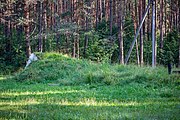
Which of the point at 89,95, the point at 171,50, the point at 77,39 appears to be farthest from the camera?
the point at 77,39

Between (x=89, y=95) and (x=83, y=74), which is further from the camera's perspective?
(x=83, y=74)

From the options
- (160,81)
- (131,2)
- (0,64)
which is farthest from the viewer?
(131,2)

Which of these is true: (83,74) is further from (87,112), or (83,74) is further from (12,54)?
(12,54)

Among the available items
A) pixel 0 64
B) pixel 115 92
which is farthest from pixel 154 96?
pixel 0 64

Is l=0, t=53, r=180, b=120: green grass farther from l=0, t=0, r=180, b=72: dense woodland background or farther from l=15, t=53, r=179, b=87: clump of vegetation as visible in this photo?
l=0, t=0, r=180, b=72: dense woodland background

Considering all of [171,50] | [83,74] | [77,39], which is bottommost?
[83,74]

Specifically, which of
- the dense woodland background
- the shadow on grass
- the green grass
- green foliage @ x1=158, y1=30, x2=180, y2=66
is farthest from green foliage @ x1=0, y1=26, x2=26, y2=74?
the shadow on grass

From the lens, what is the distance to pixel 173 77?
52.4ft

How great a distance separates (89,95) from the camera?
12.9 metres

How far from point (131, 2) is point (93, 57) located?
21575 mm

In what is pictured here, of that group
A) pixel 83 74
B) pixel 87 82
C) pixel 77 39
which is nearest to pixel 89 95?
pixel 87 82

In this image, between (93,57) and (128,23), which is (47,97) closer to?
(93,57)

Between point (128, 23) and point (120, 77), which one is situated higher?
point (128, 23)

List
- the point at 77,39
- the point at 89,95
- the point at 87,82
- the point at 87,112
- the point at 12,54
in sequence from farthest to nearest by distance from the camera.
→ the point at 77,39, the point at 12,54, the point at 87,82, the point at 89,95, the point at 87,112
